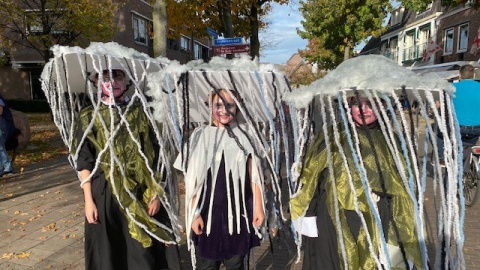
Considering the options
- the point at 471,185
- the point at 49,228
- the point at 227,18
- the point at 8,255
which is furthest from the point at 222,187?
the point at 227,18

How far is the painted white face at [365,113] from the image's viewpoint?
74.9 inches

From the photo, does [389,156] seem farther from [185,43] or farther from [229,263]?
[185,43]

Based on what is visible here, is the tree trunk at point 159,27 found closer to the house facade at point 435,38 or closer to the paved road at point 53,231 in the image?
the paved road at point 53,231

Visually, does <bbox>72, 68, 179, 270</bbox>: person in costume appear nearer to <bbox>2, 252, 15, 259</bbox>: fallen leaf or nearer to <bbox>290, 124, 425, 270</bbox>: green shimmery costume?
<bbox>290, 124, 425, 270</bbox>: green shimmery costume

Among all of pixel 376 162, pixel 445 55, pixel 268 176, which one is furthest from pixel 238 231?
pixel 445 55

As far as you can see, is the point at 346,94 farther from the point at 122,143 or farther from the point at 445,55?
the point at 445,55

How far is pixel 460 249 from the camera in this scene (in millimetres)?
1920

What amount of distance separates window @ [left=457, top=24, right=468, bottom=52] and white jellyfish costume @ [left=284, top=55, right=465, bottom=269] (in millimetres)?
23864

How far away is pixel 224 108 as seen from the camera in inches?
91.5

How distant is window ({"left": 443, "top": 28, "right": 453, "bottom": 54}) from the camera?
23781 millimetres

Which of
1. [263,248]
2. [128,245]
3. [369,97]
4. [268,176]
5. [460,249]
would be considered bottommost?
[263,248]

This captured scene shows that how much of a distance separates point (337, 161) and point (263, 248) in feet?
7.10

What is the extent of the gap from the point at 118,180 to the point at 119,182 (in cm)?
1

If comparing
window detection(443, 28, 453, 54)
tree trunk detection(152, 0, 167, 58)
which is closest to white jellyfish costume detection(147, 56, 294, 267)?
tree trunk detection(152, 0, 167, 58)
